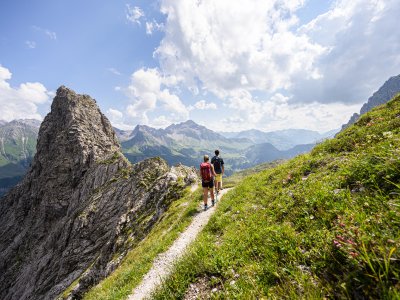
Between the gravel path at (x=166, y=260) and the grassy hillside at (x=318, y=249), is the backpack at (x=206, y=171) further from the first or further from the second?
the grassy hillside at (x=318, y=249)

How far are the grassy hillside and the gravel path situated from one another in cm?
255

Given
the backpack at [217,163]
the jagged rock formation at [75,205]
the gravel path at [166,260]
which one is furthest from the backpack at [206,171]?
the jagged rock formation at [75,205]

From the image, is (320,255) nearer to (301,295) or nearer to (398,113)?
(301,295)

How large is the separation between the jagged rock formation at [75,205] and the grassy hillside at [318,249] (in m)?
24.7

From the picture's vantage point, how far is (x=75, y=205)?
7512cm

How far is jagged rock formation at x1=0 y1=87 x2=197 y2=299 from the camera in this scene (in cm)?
3856

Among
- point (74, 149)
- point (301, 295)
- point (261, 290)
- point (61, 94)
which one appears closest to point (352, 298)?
point (301, 295)

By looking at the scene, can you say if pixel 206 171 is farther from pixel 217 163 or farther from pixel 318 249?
pixel 318 249

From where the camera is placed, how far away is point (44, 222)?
85.8 meters

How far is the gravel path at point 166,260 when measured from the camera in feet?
37.3

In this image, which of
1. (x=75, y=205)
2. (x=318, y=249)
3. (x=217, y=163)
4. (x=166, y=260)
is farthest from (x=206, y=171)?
(x=75, y=205)

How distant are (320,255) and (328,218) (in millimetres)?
1590

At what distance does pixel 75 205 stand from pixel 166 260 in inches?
2844

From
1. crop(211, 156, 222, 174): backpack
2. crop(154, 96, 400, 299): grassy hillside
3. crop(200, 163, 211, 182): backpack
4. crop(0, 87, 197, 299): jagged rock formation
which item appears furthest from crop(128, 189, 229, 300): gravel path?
crop(0, 87, 197, 299): jagged rock formation
